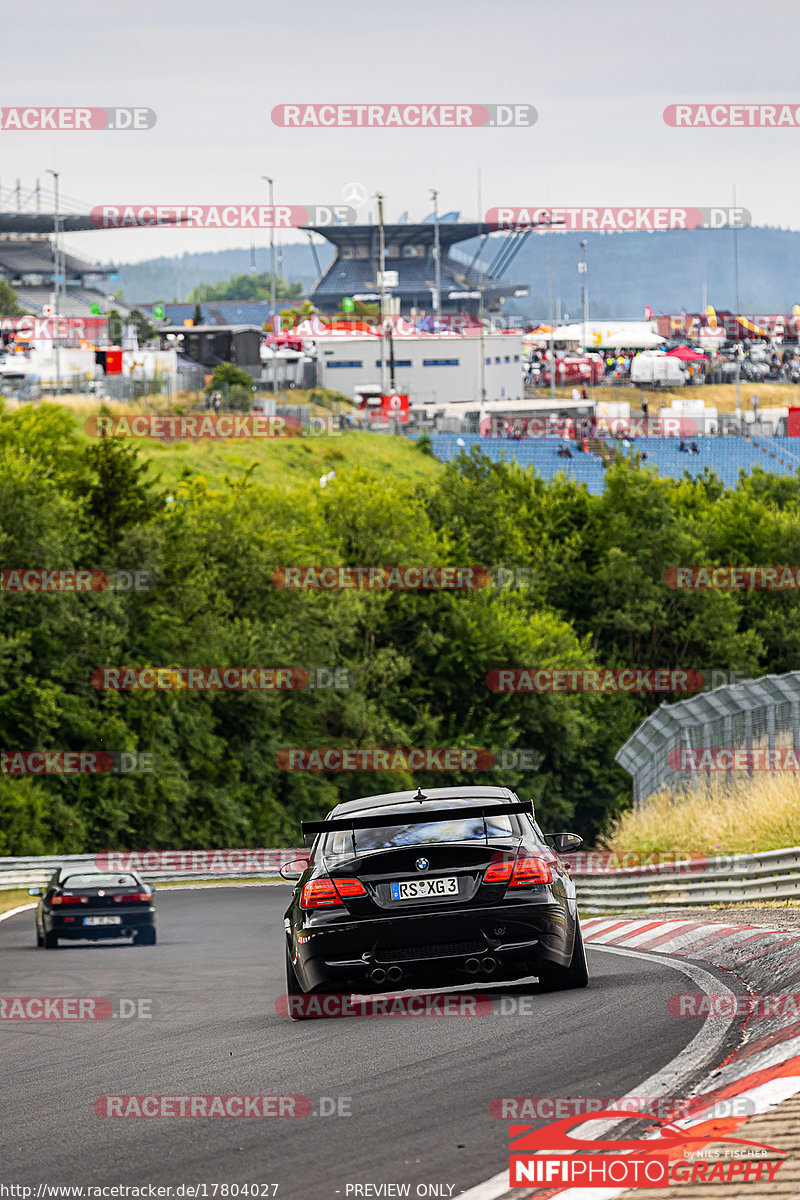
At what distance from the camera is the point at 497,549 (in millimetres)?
64250

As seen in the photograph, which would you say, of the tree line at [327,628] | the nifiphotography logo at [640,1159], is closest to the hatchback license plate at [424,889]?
the nifiphotography logo at [640,1159]

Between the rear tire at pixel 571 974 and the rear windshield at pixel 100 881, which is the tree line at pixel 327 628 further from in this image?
the rear tire at pixel 571 974

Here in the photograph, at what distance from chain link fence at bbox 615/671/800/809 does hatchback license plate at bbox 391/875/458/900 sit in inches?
398

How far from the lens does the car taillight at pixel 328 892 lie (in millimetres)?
9211

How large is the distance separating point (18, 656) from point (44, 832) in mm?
4419

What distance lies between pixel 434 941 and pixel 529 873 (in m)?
0.65

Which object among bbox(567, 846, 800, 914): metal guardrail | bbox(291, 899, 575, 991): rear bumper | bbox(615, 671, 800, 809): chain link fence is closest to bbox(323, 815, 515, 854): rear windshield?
bbox(291, 899, 575, 991): rear bumper

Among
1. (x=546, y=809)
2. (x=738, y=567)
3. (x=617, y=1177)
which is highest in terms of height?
(x=617, y=1177)

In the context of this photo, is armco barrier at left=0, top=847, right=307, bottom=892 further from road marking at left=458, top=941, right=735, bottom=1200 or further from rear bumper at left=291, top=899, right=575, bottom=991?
road marking at left=458, top=941, right=735, bottom=1200

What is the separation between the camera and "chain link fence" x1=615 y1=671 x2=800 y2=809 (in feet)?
64.8

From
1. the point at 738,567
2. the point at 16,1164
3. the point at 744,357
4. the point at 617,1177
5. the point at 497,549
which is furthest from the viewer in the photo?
the point at 744,357

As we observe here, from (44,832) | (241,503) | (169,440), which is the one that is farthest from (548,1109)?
(169,440)

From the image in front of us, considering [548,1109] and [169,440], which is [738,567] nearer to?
[169,440]

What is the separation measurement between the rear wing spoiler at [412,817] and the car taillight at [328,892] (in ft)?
1.04
